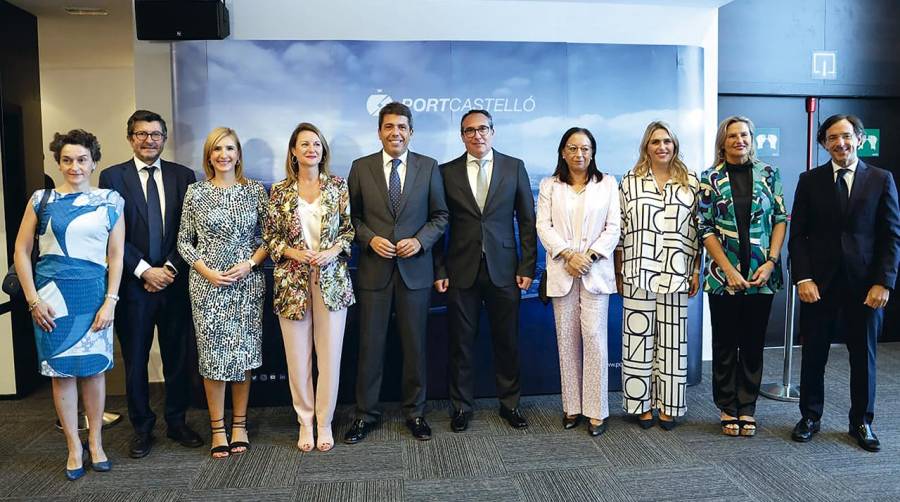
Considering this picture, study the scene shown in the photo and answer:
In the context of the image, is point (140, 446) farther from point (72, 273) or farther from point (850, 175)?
point (850, 175)

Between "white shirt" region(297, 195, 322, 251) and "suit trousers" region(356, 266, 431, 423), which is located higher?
"white shirt" region(297, 195, 322, 251)

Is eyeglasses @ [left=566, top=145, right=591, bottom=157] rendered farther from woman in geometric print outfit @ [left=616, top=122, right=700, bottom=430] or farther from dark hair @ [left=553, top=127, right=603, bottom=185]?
woman in geometric print outfit @ [left=616, top=122, right=700, bottom=430]

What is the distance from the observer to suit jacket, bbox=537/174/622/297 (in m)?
3.44

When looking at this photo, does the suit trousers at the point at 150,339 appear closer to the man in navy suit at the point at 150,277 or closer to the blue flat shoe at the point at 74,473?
the man in navy suit at the point at 150,277

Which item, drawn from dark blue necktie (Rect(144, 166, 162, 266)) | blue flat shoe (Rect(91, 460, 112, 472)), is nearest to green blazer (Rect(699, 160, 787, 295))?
dark blue necktie (Rect(144, 166, 162, 266))

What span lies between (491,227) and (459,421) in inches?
44.6

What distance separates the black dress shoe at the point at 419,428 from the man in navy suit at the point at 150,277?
3.81 feet

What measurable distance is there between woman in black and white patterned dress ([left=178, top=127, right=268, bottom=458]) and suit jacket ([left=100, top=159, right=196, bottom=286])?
0.51ft

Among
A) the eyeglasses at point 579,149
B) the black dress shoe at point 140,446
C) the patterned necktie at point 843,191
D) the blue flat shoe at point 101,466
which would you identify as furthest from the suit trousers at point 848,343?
the blue flat shoe at point 101,466

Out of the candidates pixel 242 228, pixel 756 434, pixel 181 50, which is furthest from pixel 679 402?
pixel 181 50

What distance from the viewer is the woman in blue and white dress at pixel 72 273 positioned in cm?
298

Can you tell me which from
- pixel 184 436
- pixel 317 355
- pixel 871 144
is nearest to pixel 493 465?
pixel 317 355

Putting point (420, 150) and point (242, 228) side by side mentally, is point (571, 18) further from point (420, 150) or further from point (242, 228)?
point (242, 228)

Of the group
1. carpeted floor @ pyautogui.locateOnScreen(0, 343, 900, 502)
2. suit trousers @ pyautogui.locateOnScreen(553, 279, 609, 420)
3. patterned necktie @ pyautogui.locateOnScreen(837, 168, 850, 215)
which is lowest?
carpeted floor @ pyautogui.locateOnScreen(0, 343, 900, 502)
